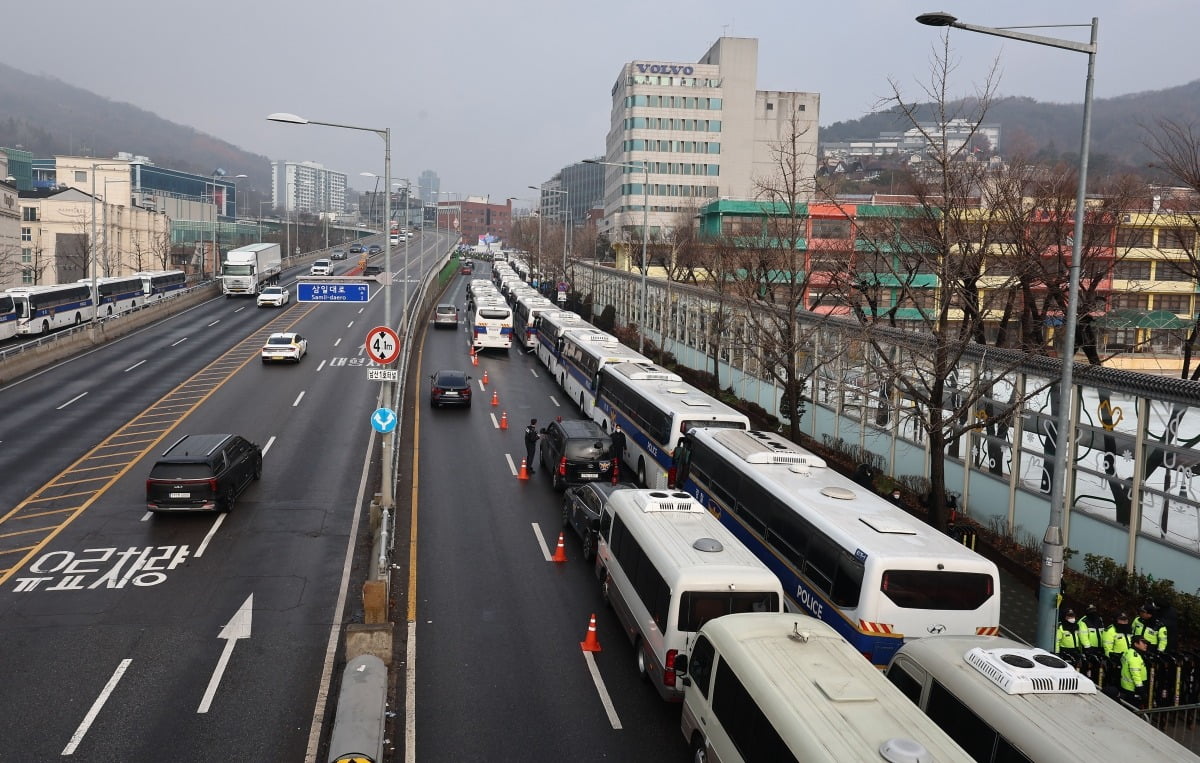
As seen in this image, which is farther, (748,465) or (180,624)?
(748,465)

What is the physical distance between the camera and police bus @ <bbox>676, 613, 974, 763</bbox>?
8812 mm

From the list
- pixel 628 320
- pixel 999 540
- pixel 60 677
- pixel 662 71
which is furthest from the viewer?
pixel 662 71

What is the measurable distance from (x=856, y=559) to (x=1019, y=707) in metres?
4.26

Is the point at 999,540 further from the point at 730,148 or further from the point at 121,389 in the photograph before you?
the point at 730,148

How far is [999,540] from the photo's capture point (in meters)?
21.2

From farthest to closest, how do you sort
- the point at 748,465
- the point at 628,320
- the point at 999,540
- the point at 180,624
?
the point at 628,320 < the point at 999,540 < the point at 748,465 < the point at 180,624

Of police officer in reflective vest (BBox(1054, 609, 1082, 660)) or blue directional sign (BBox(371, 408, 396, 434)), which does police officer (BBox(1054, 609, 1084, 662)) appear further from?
blue directional sign (BBox(371, 408, 396, 434))

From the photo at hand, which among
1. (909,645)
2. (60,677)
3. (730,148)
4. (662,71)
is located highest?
(662,71)

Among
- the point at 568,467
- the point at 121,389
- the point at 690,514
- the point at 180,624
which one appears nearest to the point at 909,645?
the point at 690,514

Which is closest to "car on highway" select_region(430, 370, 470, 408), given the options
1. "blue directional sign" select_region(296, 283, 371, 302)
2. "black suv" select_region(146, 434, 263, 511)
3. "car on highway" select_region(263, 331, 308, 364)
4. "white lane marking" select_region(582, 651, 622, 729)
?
"blue directional sign" select_region(296, 283, 371, 302)

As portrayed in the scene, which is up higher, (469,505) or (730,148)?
(730,148)

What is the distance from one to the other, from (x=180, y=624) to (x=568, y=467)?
11.3 meters

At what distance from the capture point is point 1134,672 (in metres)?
13.2

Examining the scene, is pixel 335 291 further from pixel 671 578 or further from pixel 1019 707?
pixel 1019 707
